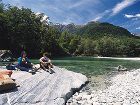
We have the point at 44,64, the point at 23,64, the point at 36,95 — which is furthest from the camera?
the point at 44,64

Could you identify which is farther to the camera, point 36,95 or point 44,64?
point 44,64

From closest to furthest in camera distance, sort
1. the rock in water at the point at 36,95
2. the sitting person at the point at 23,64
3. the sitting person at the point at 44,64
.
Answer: the rock in water at the point at 36,95 < the sitting person at the point at 23,64 < the sitting person at the point at 44,64

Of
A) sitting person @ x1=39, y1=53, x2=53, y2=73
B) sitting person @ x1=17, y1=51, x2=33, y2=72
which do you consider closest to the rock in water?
sitting person @ x1=17, y1=51, x2=33, y2=72

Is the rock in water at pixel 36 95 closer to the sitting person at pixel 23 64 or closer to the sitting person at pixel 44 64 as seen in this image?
the sitting person at pixel 23 64

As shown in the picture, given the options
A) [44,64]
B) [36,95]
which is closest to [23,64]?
A: [44,64]

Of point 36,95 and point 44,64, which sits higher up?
point 44,64

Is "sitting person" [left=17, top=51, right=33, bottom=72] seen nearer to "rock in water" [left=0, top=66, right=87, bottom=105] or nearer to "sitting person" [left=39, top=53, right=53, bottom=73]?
"sitting person" [left=39, top=53, right=53, bottom=73]

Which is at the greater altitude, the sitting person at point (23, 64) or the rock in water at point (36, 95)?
the sitting person at point (23, 64)

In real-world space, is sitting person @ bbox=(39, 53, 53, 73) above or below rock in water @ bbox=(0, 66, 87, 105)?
Answer: above

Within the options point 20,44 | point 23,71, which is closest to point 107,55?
point 20,44

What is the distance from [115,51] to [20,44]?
3119 inches

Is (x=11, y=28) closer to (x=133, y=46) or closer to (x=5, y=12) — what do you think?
(x=5, y=12)

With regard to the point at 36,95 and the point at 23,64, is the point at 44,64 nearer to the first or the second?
the point at 23,64

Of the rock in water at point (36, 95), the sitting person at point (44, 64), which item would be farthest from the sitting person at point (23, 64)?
the rock in water at point (36, 95)
